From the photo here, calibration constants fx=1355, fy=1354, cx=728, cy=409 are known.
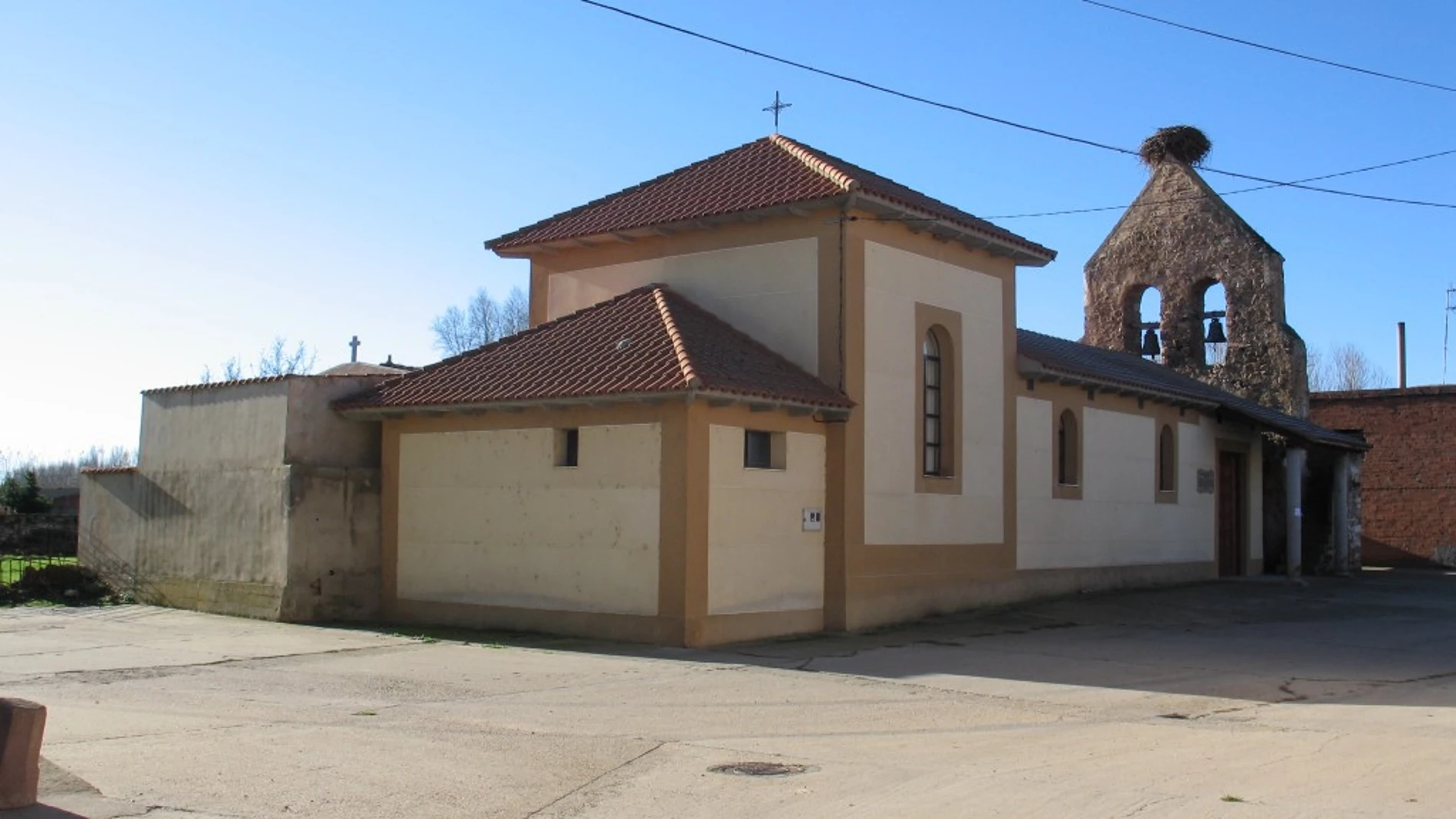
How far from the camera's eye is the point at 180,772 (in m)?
8.81

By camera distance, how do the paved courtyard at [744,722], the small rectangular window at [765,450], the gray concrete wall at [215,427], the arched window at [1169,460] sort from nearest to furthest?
the paved courtyard at [744,722] < the small rectangular window at [765,450] < the gray concrete wall at [215,427] < the arched window at [1169,460]

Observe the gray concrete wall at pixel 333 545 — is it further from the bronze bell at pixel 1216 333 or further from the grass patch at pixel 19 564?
the bronze bell at pixel 1216 333

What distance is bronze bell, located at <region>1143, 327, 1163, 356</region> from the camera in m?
32.8

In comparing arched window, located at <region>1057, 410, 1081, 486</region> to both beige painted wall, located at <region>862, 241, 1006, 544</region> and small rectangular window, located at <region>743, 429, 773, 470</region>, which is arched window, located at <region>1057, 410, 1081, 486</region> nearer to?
beige painted wall, located at <region>862, 241, 1006, 544</region>

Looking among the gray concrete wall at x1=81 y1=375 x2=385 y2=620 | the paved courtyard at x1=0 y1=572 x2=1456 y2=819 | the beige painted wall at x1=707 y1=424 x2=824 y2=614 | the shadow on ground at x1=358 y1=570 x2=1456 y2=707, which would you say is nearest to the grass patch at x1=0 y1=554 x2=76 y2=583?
the gray concrete wall at x1=81 y1=375 x2=385 y2=620

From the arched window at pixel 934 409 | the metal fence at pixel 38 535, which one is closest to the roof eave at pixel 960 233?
the arched window at pixel 934 409

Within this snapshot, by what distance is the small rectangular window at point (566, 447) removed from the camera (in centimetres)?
1783

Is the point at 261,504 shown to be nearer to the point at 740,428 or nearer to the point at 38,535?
the point at 740,428

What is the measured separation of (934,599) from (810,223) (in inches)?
231

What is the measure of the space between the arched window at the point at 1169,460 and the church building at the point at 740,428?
15.1 feet

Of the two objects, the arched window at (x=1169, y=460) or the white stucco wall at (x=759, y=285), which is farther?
the arched window at (x=1169, y=460)

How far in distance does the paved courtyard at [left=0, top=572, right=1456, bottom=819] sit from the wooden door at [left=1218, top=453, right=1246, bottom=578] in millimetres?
10085

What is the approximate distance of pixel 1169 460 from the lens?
91.5 ft

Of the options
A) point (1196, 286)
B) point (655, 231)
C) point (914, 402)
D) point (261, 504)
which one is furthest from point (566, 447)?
point (1196, 286)
